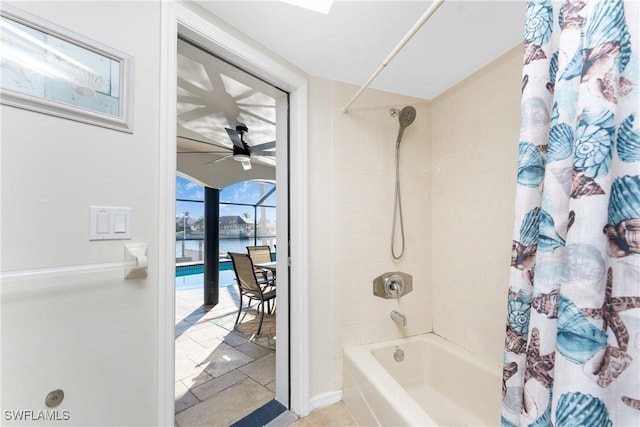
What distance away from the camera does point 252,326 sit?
3041 millimetres

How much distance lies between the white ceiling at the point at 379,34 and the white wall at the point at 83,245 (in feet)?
1.64

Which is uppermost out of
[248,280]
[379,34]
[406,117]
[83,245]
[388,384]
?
[379,34]

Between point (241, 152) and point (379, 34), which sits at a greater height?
point (379, 34)

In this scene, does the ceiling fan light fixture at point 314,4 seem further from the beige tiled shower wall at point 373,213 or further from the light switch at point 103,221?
the light switch at point 103,221

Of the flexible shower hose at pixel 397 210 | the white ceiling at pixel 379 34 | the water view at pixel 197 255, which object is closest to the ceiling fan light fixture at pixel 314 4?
the white ceiling at pixel 379 34

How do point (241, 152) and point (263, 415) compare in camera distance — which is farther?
point (241, 152)

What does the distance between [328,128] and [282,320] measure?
1.31 m

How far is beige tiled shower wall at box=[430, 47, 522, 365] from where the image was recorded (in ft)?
4.78

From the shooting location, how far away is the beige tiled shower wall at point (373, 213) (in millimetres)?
1718

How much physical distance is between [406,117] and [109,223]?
1778 millimetres

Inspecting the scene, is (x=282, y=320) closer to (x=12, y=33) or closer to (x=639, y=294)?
(x=639, y=294)

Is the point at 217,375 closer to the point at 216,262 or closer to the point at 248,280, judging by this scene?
the point at 248,280

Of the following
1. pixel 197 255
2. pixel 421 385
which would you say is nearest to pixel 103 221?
pixel 421 385

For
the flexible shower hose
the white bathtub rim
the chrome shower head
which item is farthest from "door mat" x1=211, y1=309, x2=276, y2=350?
the chrome shower head
